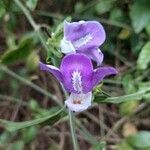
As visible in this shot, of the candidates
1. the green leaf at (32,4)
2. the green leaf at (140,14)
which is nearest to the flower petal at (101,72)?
the green leaf at (32,4)

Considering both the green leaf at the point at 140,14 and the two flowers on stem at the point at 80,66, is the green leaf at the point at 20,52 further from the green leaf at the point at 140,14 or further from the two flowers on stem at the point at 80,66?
the two flowers on stem at the point at 80,66

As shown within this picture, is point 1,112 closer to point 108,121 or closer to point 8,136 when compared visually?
point 8,136

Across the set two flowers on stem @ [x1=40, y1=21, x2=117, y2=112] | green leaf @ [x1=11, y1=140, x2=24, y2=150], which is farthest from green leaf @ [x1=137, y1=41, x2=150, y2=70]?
two flowers on stem @ [x1=40, y1=21, x2=117, y2=112]

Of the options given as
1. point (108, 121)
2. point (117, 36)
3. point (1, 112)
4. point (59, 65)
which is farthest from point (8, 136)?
point (59, 65)

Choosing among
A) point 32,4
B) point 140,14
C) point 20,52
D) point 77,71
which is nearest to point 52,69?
point 77,71

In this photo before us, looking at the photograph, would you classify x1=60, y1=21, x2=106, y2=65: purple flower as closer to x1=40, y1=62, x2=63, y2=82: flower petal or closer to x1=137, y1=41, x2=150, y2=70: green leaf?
x1=40, y1=62, x2=63, y2=82: flower petal
